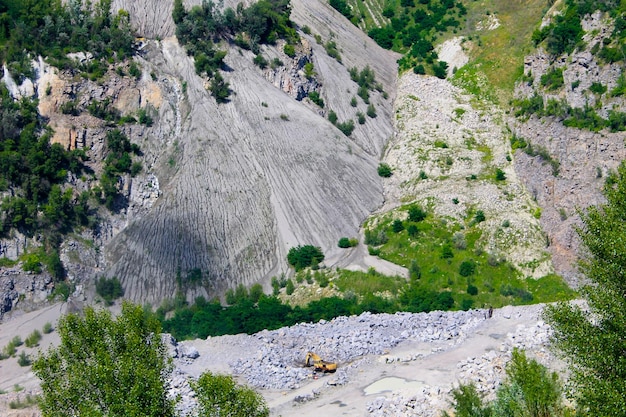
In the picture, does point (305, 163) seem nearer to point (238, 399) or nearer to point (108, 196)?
point (108, 196)

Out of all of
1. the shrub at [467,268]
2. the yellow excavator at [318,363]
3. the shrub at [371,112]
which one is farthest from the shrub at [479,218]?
the yellow excavator at [318,363]

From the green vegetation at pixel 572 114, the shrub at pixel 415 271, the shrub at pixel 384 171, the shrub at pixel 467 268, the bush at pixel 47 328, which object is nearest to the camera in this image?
the bush at pixel 47 328

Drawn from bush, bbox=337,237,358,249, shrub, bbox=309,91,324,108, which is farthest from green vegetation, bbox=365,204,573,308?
shrub, bbox=309,91,324,108

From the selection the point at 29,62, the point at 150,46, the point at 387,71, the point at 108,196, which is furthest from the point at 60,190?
the point at 387,71

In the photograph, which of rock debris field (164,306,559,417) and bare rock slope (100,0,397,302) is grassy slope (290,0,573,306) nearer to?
bare rock slope (100,0,397,302)

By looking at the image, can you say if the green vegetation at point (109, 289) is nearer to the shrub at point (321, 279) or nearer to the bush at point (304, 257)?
the bush at point (304, 257)

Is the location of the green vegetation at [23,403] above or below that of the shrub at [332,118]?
A: below

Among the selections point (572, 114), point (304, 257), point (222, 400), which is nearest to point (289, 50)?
point (304, 257)
